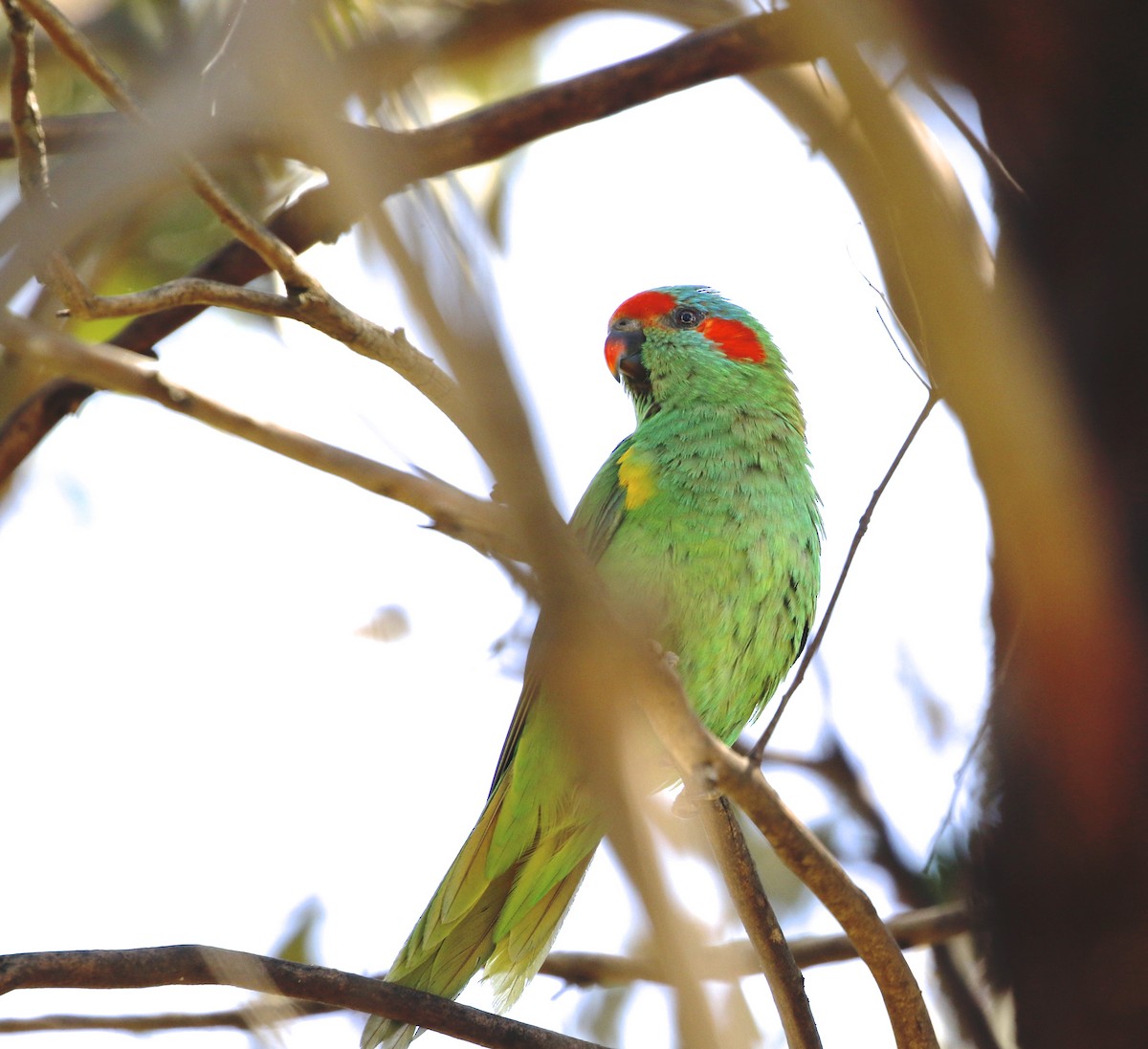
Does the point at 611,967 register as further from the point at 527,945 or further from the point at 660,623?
the point at 660,623

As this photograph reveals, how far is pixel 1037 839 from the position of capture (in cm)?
205

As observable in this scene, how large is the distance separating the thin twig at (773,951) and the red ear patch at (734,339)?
2145mm

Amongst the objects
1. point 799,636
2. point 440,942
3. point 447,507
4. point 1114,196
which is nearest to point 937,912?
point 799,636

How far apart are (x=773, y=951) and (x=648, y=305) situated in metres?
2.72

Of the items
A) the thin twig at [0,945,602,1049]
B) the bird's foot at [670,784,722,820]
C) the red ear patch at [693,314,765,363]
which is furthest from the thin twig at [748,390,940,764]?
the red ear patch at [693,314,765,363]

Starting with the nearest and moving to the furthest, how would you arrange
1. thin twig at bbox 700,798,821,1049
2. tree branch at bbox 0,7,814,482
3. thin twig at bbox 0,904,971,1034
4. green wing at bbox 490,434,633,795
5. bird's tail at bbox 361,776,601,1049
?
1. thin twig at bbox 700,798,821,1049
2. thin twig at bbox 0,904,971,1034
3. tree branch at bbox 0,7,814,482
4. bird's tail at bbox 361,776,601,1049
5. green wing at bbox 490,434,633,795

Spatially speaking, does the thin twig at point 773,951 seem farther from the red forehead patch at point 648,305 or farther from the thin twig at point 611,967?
the red forehead patch at point 648,305

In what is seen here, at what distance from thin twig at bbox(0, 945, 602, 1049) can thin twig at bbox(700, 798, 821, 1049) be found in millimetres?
412

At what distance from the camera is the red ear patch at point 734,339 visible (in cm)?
405

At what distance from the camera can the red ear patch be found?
4.05m

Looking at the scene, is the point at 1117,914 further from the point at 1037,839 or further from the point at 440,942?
the point at 440,942

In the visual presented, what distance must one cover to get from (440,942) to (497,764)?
1.74 feet

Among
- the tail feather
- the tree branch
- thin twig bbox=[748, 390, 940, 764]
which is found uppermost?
the tree branch

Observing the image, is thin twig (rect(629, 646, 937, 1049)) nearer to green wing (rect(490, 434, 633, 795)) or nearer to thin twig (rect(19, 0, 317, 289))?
thin twig (rect(19, 0, 317, 289))
